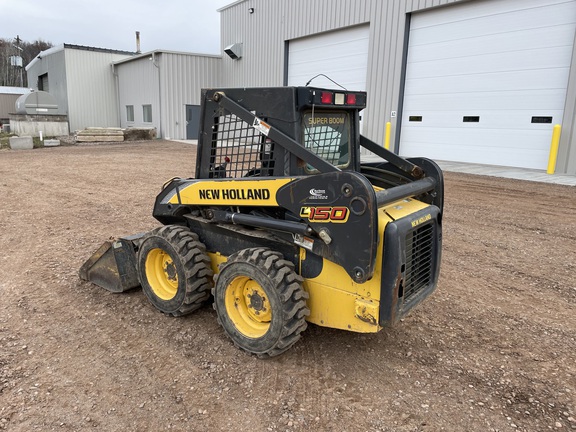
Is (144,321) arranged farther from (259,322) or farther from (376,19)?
(376,19)

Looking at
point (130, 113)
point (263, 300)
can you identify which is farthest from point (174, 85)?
point (263, 300)

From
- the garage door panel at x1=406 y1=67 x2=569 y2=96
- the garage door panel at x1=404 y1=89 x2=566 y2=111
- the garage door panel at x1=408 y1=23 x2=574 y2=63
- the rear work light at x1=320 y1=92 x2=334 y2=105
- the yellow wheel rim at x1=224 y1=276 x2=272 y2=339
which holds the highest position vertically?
the garage door panel at x1=408 y1=23 x2=574 y2=63

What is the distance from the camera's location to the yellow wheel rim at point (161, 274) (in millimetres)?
3967

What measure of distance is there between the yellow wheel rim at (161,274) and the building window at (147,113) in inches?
1010

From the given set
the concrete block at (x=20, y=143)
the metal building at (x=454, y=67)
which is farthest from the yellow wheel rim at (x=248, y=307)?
the concrete block at (x=20, y=143)

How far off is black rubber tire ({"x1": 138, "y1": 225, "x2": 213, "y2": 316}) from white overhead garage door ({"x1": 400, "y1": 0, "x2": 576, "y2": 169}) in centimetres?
1191

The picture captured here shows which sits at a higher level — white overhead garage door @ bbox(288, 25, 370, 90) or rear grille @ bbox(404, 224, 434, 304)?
white overhead garage door @ bbox(288, 25, 370, 90)

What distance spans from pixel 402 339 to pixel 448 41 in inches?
522

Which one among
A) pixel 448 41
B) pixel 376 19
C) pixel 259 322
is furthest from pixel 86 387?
pixel 376 19

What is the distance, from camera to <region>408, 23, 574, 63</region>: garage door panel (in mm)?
12008

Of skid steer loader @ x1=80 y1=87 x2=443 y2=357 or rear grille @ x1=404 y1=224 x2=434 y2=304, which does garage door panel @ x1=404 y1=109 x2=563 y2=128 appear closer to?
skid steer loader @ x1=80 y1=87 x2=443 y2=357

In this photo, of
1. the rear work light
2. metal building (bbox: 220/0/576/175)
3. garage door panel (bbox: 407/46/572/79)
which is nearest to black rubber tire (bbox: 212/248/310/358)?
the rear work light

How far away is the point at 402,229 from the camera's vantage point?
116 inches

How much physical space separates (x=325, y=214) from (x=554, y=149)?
38.2 feet
